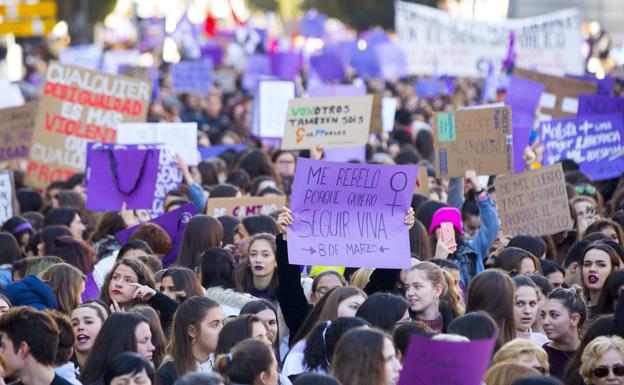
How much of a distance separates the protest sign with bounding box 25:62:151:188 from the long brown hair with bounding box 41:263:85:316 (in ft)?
23.6

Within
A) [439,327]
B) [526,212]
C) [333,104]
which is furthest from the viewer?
[333,104]

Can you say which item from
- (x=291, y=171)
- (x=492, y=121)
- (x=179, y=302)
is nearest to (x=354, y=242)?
(x=179, y=302)

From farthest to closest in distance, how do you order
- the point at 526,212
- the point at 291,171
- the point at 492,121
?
the point at 291,171, the point at 492,121, the point at 526,212

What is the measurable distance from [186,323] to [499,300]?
64.3 inches

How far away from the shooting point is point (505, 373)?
7016 mm

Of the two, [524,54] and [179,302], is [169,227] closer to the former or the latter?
[179,302]

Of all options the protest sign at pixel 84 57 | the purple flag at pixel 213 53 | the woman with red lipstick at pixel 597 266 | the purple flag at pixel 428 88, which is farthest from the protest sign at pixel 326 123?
the purple flag at pixel 213 53

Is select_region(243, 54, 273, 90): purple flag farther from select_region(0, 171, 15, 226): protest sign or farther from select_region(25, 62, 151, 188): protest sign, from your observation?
select_region(0, 171, 15, 226): protest sign

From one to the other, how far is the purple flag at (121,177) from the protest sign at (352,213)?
13.7 ft

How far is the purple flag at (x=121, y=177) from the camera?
1332cm

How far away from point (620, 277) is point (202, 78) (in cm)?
1771

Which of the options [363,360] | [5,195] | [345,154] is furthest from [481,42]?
[363,360]

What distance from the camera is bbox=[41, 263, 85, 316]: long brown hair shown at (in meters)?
9.16

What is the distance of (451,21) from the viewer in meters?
25.9
